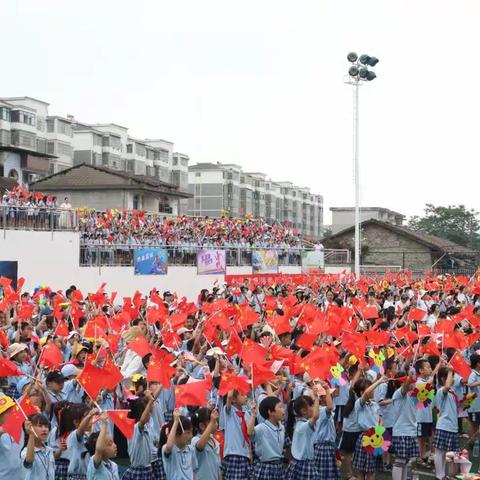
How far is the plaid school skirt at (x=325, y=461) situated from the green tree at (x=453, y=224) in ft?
183

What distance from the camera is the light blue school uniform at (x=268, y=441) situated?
6.50 metres

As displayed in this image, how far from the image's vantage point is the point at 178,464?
5.98 metres

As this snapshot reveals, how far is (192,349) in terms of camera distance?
10.2 meters

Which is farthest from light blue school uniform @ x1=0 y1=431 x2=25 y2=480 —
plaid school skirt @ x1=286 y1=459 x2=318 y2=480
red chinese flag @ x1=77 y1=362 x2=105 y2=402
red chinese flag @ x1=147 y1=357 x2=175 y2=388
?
plaid school skirt @ x1=286 y1=459 x2=318 y2=480

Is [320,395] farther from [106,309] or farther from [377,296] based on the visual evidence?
[377,296]

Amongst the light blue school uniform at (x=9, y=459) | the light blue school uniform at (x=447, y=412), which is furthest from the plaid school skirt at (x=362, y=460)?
the light blue school uniform at (x=9, y=459)

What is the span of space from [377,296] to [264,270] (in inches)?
419

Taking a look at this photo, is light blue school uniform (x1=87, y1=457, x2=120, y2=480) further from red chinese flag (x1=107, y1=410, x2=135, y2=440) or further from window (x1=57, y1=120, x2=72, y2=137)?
window (x1=57, y1=120, x2=72, y2=137)

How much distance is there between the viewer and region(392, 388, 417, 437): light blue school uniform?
26.5 ft

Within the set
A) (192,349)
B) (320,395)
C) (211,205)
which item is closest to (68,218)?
(192,349)

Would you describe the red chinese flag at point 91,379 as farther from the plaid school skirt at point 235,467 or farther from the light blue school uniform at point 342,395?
the light blue school uniform at point 342,395

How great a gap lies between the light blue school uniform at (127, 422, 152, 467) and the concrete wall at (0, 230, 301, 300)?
1545cm

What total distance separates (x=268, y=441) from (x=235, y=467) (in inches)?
17.4

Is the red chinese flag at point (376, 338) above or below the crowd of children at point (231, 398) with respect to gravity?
above
